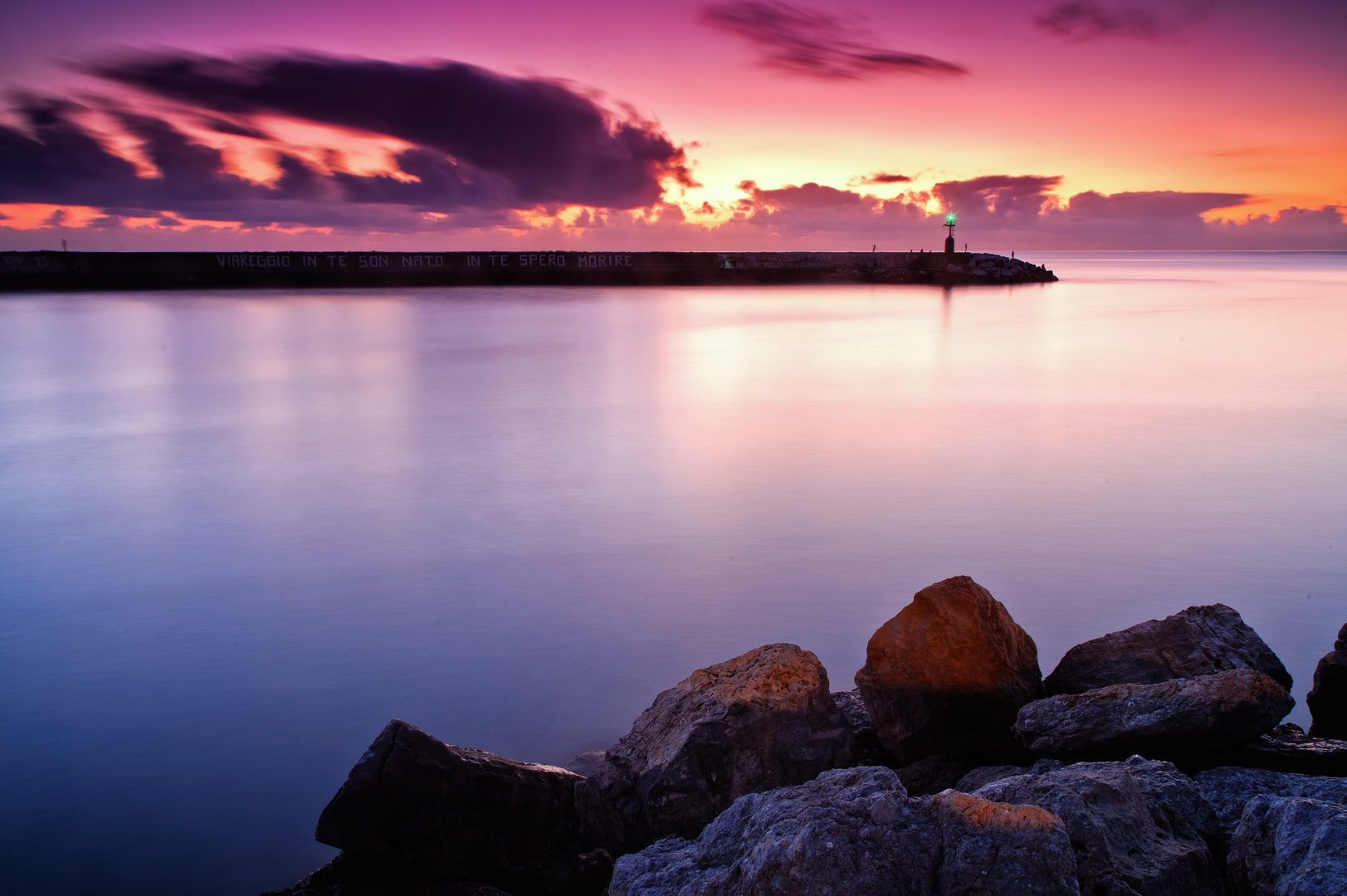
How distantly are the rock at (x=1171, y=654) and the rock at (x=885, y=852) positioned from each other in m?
1.29

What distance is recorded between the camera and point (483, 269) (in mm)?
38281

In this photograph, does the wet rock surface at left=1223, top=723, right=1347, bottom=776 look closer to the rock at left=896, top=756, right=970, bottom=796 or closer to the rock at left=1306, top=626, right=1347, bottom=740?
the rock at left=1306, top=626, right=1347, bottom=740

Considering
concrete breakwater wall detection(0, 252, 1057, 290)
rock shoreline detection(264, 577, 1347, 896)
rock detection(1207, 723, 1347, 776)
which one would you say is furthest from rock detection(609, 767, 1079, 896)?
concrete breakwater wall detection(0, 252, 1057, 290)

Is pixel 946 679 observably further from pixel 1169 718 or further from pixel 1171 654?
pixel 1171 654

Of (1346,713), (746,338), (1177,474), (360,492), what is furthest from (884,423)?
(746,338)

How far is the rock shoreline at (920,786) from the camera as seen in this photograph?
5.31ft

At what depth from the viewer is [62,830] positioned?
102 inches

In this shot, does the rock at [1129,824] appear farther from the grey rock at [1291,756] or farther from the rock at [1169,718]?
the grey rock at [1291,756]

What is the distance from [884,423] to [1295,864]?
7502 millimetres

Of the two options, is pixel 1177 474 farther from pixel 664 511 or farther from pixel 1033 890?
pixel 1033 890

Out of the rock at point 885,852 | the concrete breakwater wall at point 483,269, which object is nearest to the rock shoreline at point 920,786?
the rock at point 885,852

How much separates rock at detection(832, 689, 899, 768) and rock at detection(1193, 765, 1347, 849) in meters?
0.86

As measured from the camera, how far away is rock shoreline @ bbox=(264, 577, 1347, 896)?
1618 mm

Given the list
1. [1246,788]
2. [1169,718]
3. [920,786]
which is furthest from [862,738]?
[1246,788]
